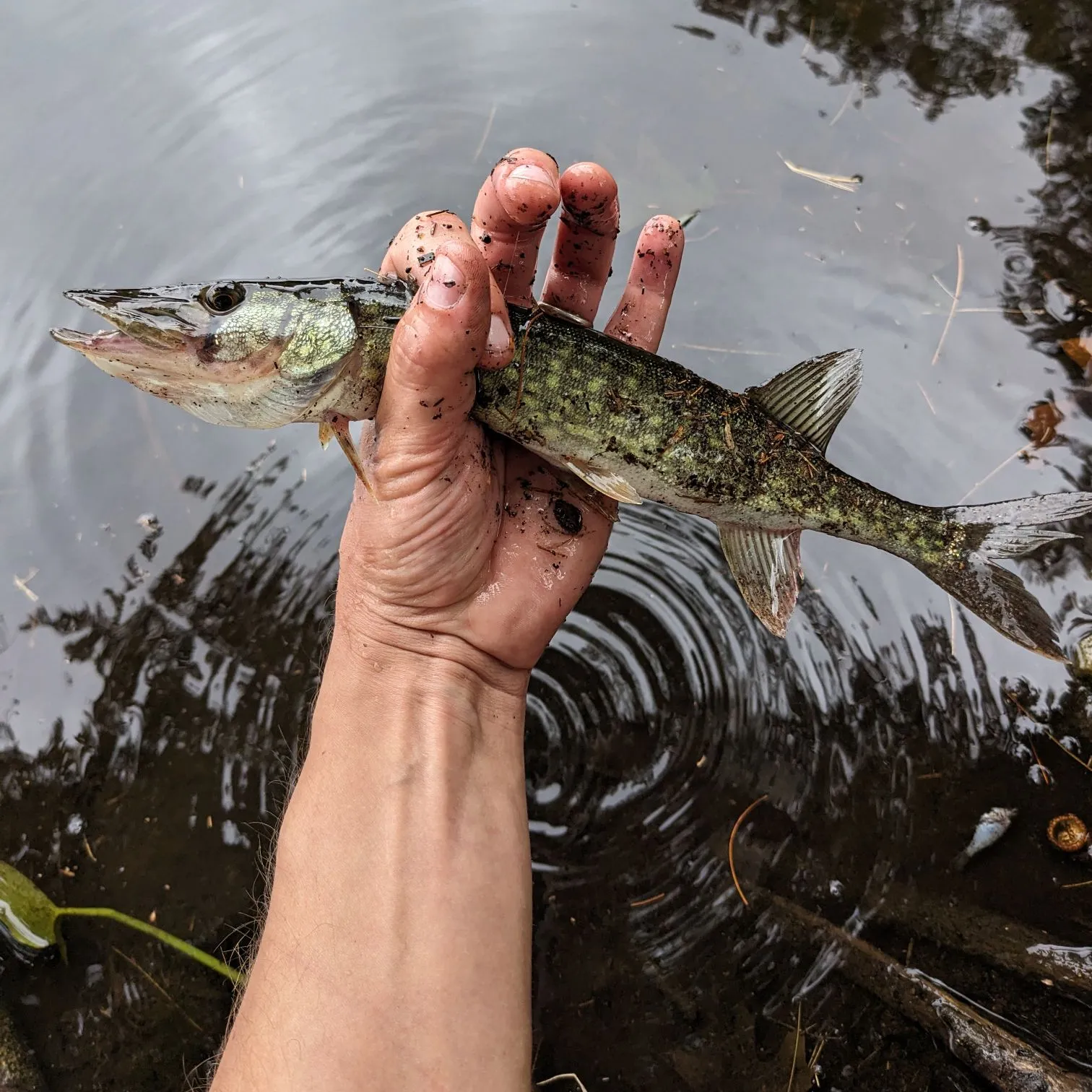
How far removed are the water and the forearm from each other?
88 centimetres

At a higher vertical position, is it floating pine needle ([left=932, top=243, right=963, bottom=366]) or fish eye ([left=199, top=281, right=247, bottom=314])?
floating pine needle ([left=932, top=243, right=963, bottom=366])

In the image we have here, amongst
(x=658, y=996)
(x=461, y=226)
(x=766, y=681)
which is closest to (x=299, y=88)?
(x=461, y=226)

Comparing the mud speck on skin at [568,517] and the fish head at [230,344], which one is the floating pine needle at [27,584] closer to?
the fish head at [230,344]

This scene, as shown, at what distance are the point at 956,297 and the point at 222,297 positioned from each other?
380 cm

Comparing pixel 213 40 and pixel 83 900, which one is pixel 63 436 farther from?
pixel 213 40

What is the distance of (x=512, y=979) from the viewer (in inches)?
96.7

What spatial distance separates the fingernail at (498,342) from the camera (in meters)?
2.56

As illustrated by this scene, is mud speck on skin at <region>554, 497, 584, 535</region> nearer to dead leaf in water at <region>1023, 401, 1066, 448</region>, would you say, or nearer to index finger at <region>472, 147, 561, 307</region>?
index finger at <region>472, 147, 561, 307</region>

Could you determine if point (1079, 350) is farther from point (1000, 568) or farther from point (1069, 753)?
point (1069, 753)

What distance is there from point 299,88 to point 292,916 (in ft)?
15.9

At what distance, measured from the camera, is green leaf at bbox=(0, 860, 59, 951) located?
3311 mm

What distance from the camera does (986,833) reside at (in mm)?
3395

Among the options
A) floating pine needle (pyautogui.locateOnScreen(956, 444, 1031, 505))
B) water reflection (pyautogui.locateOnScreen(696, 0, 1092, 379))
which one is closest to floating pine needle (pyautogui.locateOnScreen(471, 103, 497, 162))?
water reflection (pyautogui.locateOnScreen(696, 0, 1092, 379))

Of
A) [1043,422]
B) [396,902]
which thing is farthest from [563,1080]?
[1043,422]
